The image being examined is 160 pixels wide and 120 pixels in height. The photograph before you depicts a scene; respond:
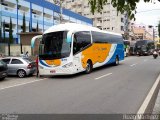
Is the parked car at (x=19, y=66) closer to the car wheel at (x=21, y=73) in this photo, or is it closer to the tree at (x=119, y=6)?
the car wheel at (x=21, y=73)

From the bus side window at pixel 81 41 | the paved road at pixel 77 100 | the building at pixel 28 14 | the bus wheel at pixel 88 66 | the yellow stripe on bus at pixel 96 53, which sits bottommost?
the paved road at pixel 77 100

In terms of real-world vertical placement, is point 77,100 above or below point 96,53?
below

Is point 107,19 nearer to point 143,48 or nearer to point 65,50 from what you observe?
point 143,48

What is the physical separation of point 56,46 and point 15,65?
3.61 metres

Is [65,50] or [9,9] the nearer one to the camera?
[65,50]

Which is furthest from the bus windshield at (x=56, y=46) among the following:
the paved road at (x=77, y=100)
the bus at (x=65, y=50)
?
the paved road at (x=77, y=100)

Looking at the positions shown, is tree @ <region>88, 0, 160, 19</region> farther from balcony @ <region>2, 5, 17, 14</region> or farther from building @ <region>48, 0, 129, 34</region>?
building @ <region>48, 0, 129, 34</region>

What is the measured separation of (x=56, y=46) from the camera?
19.9m

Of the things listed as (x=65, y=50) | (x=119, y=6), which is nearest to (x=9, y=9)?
(x=65, y=50)

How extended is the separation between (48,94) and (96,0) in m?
4.32

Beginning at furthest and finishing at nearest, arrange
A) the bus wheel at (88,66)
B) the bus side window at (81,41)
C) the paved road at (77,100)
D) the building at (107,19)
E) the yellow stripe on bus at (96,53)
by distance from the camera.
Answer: the building at (107,19) → the bus wheel at (88,66) → the yellow stripe on bus at (96,53) → the bus side window at (81,41) → the paved road at (77,100)

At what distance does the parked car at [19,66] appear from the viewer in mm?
21516

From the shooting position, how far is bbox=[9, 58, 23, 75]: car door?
21.6m

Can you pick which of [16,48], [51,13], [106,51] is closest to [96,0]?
[106,51]
